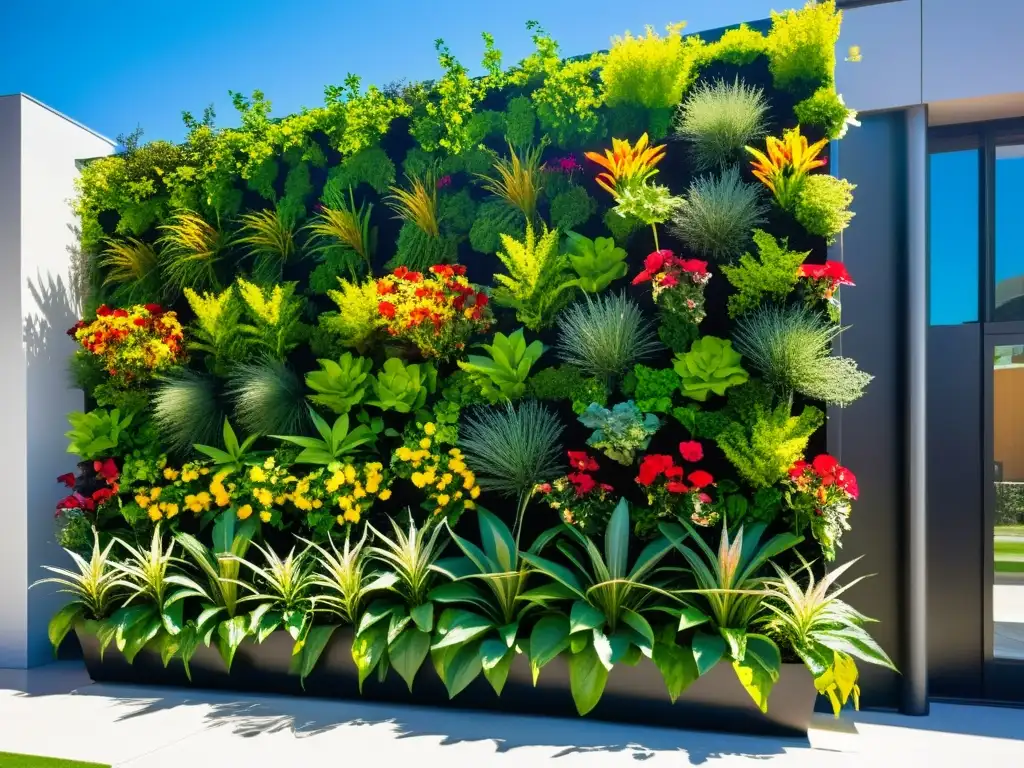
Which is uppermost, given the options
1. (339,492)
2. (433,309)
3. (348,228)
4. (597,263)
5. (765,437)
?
(348,228)

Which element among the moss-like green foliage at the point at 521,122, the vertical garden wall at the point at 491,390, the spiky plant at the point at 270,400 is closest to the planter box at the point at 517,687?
the vertical garden wall at the point at 491,390

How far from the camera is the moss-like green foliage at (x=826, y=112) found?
3.49 metres

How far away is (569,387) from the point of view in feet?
12.2

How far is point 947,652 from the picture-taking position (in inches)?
156

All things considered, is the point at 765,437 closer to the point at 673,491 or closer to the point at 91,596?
the point at 673,491

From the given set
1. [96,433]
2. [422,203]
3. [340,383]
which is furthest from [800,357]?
[96,433]

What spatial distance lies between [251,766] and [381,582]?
96 centimetres

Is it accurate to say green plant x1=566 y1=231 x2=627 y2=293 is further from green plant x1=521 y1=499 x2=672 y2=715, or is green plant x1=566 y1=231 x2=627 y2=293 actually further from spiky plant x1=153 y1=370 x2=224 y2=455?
spiky plant x1=153 y1=370 x2=224 y2=455

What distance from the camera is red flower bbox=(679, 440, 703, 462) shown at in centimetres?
329

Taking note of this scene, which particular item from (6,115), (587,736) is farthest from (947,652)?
(6,115)

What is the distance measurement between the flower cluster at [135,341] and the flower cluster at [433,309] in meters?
1.48

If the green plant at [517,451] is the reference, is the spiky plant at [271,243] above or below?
above

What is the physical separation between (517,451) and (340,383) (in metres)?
1.17

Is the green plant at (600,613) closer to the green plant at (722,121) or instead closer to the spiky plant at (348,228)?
the green plant at (722,121)
